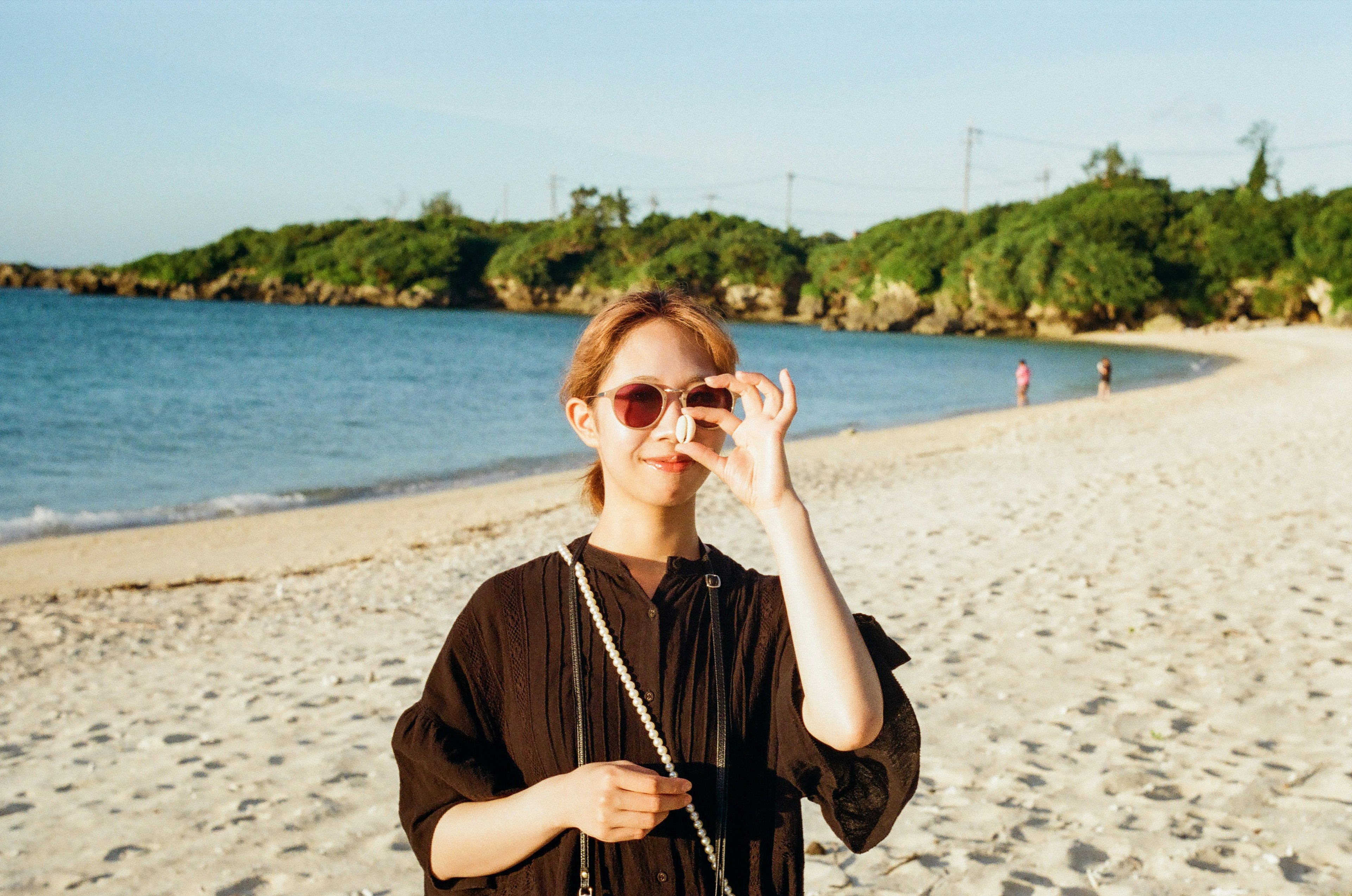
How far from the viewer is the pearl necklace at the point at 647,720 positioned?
1579mm

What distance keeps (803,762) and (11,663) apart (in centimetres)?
795

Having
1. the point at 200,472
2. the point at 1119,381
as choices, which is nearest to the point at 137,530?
the point at 200,472

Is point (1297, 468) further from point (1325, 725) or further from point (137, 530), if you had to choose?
point (137, 530)

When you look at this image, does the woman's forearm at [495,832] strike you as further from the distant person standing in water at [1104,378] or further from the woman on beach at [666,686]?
the distant person standing in water at [1104,378]

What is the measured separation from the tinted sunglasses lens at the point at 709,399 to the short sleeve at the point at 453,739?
481 millimetres

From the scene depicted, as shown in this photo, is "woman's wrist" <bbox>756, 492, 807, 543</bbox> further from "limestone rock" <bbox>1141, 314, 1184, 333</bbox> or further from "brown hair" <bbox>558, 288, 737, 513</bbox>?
"limestone rock" <bbox>1141, 314, 1184, 333</bbox>

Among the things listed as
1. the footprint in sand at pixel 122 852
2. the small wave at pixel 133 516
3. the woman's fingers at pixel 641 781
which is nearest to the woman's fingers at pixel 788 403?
the woman's fingers at pixel 641 781

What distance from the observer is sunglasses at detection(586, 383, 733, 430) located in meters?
1.70

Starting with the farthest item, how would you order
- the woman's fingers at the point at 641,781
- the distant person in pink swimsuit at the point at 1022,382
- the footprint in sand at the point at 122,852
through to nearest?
the distant person in pink swimsuit at the point at 1022,382, the footprint in sand at the point at 122,852, the woman's fingers at the point at 641,781

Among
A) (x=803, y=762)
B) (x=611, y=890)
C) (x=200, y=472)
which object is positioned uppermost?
(x=803, y=762)

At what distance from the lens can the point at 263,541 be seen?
12.8 metres

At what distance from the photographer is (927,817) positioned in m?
4.37

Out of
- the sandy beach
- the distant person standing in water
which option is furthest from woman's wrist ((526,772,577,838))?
the distant person standing in water

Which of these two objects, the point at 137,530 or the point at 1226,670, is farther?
the point at 137,530
